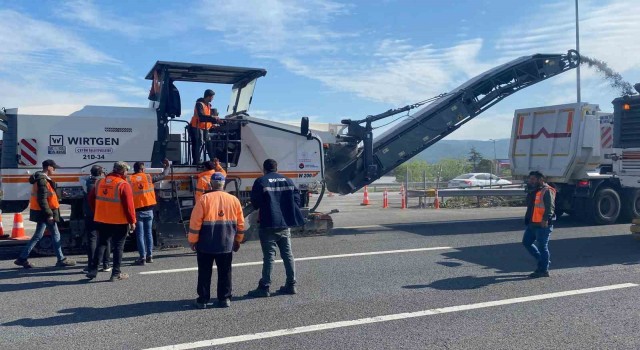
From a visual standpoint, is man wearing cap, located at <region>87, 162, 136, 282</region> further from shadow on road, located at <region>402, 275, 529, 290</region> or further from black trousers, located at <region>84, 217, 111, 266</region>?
shadow on road, located at <region>402, 275, 529, 290</region>

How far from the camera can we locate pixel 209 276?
6.30 meters

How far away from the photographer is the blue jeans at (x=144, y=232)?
28.9 ft

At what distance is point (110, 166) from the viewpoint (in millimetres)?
9812

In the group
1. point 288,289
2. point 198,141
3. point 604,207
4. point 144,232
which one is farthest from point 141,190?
point 604,207

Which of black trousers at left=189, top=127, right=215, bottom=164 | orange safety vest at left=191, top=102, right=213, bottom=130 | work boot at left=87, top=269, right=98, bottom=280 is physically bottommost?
work boot at left=87, top=269, right=98, bottom=280

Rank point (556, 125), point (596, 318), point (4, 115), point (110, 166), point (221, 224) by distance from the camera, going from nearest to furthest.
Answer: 1. point (596, 318)
2. point (221, 224)
3. point (4, 115)
4. point (110, 166)
5. point (556, 125)

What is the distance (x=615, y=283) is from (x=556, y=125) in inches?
303

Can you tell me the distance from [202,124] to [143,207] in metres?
2.09

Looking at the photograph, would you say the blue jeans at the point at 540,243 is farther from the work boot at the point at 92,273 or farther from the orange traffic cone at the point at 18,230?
the orange traffic cone at the point at 18,230

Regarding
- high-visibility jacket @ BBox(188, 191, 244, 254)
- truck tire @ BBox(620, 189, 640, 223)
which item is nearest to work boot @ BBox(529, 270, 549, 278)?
high-visibility jacket @ BBox(188, 191, 244, 254)

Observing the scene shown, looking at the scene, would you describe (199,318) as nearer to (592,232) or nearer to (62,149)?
(62,149)

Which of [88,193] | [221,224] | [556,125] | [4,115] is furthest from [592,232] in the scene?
[4,115]

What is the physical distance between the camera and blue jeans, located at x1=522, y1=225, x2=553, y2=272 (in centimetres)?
777

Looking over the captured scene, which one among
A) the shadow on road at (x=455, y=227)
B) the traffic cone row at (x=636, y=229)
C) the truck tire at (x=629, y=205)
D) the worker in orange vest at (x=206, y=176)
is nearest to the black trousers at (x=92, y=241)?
the worker in orange vest at (x=206, y=176)
